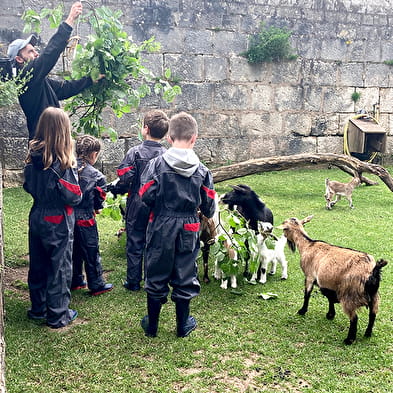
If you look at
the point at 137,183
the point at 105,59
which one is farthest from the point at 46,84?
the point at 137,183

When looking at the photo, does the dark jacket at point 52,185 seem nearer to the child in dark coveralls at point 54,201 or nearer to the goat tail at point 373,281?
the child in dark coveralls at point 54,201

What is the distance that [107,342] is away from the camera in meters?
3.78

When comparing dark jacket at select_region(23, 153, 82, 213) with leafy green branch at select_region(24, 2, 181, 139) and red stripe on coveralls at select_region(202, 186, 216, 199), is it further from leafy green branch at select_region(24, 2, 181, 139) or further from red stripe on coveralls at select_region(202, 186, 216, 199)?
leafy green branch at select_region(24, 2, 181, 139)

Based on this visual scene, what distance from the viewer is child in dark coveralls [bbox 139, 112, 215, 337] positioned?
3.67m

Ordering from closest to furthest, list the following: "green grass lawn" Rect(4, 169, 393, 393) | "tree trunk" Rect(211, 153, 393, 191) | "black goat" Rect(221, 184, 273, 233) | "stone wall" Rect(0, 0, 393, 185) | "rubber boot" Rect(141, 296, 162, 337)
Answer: "green grass lawn" Rect(4, 169, 393, 393), "rubber boot" Rect(141, 296, 162, 337), "black goat" Rect(221, 184, 273, 233), "tree trunk" Rect(211, 153, 393, 191), "stone wall" Rect(0, 0, 393, 185)

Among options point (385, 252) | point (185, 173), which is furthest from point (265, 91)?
point (185, 173)

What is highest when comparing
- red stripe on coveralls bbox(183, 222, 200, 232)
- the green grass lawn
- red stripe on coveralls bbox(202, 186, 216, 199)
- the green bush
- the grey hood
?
the green bush

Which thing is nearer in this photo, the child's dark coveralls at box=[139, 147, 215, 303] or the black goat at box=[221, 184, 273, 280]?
the child's dark coveralls at box=[139, 147, 215, 303]

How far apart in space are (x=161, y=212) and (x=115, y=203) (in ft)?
6.08

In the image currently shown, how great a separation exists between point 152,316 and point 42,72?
2.61 m

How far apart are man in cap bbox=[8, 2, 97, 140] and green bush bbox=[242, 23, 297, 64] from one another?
19.4ft

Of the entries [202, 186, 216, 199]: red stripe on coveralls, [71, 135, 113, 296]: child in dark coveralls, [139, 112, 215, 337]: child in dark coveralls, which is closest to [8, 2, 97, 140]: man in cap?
[71, 135, 113, 296]: child in dark coveralls

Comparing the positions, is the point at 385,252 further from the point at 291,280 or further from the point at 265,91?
the point at 265,91

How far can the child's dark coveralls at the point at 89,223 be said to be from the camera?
4.52m
